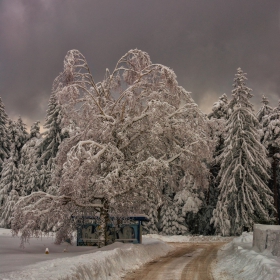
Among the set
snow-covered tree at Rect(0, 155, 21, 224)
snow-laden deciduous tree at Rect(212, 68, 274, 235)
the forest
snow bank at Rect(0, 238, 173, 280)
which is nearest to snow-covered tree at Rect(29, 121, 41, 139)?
snow-covered tree at Rect(0, 155, 21, 224)

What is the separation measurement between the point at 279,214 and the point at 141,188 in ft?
103

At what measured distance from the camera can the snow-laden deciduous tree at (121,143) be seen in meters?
18.0

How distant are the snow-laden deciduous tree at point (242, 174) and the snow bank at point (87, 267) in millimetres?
22815

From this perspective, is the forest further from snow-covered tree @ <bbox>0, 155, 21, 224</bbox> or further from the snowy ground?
snow-covered tree @ <bbox>0, 155, 21, 224</bbox>

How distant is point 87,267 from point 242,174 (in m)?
30.7

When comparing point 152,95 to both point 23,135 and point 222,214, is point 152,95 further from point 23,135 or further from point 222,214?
point 23,135

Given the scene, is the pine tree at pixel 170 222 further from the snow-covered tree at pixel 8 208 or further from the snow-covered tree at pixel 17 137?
the snow-covered tree at pixel 17 137

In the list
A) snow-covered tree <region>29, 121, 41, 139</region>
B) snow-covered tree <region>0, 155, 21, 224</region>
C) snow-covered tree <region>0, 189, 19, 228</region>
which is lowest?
snow-covered tree <region>0, 189, 19, 228</region>

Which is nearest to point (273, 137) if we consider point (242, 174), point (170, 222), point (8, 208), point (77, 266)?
point (242, 174)

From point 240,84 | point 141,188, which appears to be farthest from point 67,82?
point 240,84

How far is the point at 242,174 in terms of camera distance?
38.9 metres

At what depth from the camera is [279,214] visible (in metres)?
45.0

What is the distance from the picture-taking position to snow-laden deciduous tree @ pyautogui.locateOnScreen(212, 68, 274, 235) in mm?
38156

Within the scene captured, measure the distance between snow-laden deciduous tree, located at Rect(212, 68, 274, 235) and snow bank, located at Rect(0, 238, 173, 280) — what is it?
74.9 ft
